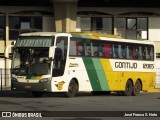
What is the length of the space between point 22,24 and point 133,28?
9.29 m

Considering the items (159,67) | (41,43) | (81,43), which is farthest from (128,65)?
(159,67)

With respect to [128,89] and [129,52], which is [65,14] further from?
[128,89]

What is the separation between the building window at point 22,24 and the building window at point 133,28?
6819 millimetres

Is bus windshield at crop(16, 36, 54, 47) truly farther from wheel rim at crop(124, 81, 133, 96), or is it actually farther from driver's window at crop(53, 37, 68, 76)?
wheel rim at crop(124, 81, 133, 96)

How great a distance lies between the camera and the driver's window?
2566 cm

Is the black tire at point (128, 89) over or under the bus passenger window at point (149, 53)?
under

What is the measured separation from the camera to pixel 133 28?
44.7m

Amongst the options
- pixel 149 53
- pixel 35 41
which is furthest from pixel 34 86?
pixel 149 53

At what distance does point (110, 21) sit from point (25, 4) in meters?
7.20

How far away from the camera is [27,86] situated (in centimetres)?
2564

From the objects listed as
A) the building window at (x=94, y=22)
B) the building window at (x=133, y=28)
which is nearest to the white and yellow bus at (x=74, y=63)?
the building window at (x=94, y=22)

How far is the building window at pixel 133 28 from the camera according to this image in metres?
44.6

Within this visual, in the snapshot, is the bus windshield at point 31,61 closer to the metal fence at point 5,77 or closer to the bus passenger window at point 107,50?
the bus passenger window at point 107,50

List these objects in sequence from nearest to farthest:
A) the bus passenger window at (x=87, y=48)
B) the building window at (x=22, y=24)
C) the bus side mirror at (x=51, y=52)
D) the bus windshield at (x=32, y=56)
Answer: the bus side mirror at (x=51, y=52) → the bus windshield at (x=32, y=56) → the bus passenger window at (x=87, y=48) → the building window at (x=22, y=24)
